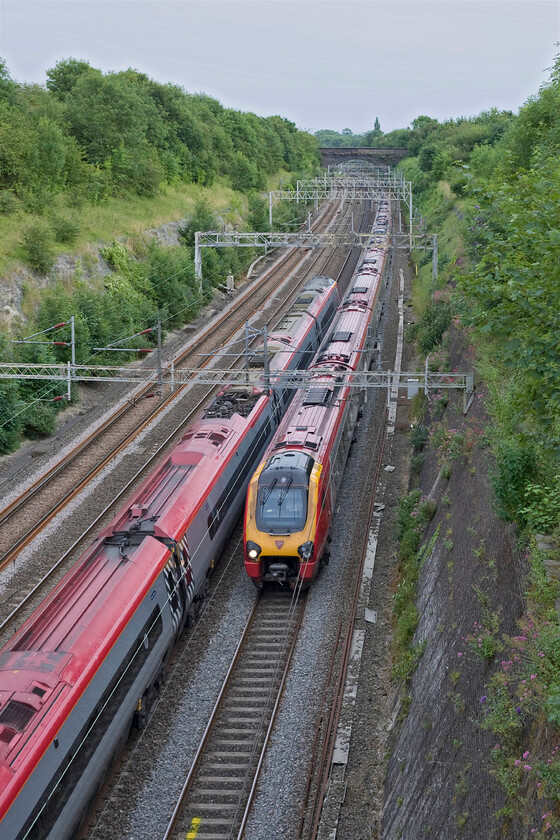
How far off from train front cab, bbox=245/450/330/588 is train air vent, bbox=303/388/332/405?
443 centimetres

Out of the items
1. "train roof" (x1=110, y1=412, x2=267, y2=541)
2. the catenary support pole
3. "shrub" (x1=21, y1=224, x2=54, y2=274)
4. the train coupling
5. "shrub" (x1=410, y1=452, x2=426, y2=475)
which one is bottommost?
the train coupling

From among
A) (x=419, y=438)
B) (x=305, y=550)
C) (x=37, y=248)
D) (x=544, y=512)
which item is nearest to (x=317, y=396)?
(x=419, y=438)

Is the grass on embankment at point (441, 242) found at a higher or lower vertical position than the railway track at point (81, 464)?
higher

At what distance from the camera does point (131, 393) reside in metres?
32.3

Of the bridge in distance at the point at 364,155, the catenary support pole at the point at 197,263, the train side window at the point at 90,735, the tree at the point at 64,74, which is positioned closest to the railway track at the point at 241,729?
the train side window at the point at 90,735

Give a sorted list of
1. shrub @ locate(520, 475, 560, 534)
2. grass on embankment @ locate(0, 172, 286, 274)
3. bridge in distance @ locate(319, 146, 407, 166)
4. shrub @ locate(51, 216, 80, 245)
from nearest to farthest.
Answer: shrub @ locate(520, 475, 560, 534) < grass on embankment @ locate(0, 172, 286, 274) < shrub @ locate(51, 216, 80, 245) < bridge in distance @ locate(319, 146, 407, 166)

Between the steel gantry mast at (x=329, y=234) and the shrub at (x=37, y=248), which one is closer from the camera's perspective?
the shrub at (x=37, y=248)

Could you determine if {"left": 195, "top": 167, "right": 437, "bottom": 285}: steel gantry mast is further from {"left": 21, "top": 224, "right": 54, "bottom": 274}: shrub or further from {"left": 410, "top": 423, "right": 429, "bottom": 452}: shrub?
{"left": 410, "top": 423, "right": 429, "bottom": 452}: shrub

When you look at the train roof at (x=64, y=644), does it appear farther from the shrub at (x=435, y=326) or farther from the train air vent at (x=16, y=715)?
the shrub at (x=435, y=326)

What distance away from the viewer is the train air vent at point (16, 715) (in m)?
11.0

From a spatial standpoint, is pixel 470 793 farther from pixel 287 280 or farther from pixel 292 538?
pixel 287 280

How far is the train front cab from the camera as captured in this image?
18141mm

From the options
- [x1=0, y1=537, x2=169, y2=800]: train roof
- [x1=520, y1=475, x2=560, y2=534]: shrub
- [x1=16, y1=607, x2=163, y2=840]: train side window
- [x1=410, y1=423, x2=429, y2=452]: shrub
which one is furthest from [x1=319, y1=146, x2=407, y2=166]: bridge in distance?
[x1=16, y1=607, x2=163, y2=840]: train side window

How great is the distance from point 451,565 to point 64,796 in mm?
8594
